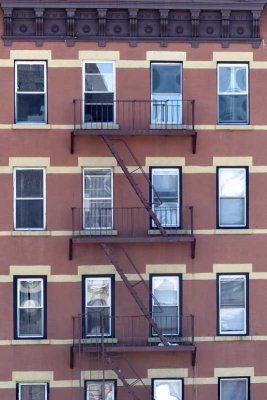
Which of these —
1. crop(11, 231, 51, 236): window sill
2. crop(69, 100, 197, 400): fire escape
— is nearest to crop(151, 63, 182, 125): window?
crop(69, 100, 197, 400): fire escape

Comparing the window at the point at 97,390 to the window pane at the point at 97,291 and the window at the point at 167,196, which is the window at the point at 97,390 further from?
the window at the point at 167,196

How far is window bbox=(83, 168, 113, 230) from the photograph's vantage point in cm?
2548

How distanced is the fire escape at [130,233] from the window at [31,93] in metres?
0.87

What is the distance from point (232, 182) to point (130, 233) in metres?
2.75

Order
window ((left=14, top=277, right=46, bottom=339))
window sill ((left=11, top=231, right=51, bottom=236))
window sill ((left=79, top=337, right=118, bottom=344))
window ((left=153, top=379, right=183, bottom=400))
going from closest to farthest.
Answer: window sill ((left=79, top=337, right=118, bottom=344)) < window sill ((left=11, top=231, right=51, bottom=236)) < window ((left=14, top=277, right=46, bottom=339)) < window ((left=153, top=379, right=183, bottom=400))

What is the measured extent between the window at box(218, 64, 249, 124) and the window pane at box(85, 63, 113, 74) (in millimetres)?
2635

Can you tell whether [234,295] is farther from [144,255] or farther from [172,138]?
[172,138]

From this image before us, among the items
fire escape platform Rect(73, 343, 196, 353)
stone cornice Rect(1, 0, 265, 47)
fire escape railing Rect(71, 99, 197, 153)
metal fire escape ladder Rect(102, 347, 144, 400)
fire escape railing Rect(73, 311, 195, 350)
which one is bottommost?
metal fire escape ladder Rect(102, 347, 144, 400)

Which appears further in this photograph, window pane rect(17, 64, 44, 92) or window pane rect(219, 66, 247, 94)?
window pane rect(219, 66, 247, 94)

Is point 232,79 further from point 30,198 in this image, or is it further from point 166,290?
point 30,198

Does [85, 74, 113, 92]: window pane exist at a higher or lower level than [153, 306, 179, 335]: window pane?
higher

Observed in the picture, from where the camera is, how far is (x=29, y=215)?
83.5 ft

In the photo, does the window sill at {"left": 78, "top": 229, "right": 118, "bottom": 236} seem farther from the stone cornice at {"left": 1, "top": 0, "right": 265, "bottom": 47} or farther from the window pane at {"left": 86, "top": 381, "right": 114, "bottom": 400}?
the stone cornice at {"left": 1, "top": 0, "right": 265, "bottom": 47}

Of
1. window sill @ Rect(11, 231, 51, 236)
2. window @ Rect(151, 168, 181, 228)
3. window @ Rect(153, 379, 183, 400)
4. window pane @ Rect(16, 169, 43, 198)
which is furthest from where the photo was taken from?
window @ Rect(151, 168, 181, 228)
